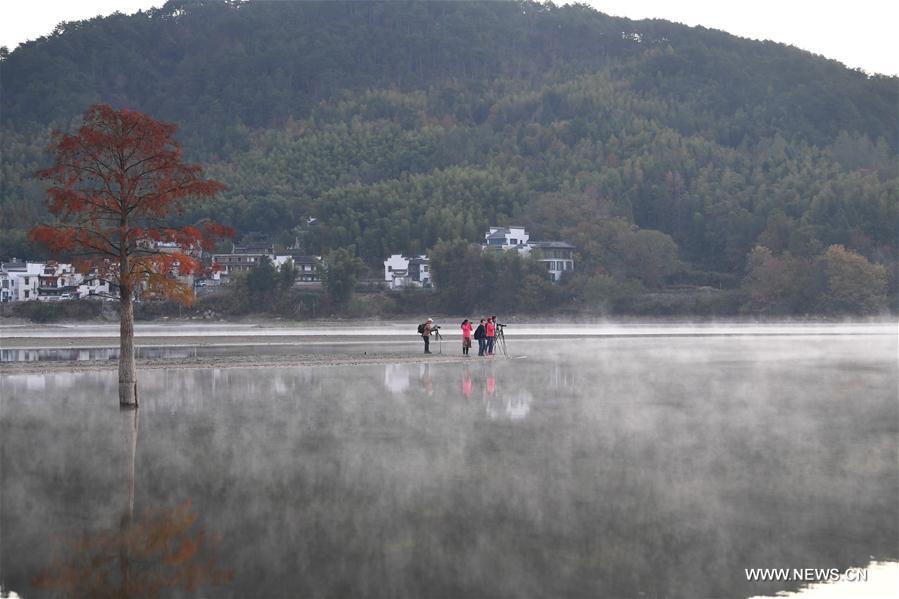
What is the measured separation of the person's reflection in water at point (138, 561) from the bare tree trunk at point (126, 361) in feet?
38.7

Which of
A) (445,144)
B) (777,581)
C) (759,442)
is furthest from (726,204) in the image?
(777,581)

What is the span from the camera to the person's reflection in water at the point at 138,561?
11.0 meters

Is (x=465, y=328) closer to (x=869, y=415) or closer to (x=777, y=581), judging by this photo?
(x=869, y=415)

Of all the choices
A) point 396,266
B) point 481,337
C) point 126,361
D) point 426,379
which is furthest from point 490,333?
point 396,266

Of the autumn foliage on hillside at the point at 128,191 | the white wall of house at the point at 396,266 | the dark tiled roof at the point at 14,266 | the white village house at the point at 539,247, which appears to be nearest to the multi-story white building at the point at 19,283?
the dark tiled roof at the point at 14,266

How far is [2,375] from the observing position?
3388cm

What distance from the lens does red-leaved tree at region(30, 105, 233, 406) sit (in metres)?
25.6

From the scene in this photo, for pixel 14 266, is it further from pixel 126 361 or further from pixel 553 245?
pixel 126 361

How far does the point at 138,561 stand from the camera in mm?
11844

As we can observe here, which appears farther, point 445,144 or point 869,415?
point 445,144

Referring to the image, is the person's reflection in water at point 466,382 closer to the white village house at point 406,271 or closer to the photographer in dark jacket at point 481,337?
the photographer in dark jacket at point 481,337

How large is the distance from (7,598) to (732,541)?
8041 mm

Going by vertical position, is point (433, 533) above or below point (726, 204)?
below

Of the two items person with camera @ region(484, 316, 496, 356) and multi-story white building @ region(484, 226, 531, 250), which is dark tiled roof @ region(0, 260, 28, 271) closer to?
multi-story white building @ region(484, 226, 531, 250)
